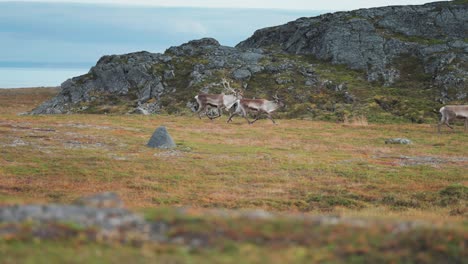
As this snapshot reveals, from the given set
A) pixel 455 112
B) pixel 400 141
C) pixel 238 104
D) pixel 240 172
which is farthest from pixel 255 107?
pixel 240 172

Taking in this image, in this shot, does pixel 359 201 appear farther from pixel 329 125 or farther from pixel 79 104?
pixel 79 104

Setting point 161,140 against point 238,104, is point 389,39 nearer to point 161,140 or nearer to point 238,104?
point 238,104

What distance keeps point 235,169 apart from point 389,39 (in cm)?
4761

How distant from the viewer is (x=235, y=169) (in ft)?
80.1

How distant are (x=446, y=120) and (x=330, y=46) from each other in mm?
28748

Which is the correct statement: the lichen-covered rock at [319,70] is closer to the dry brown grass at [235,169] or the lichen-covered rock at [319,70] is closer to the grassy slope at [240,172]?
the dry brown grass at [235,169]

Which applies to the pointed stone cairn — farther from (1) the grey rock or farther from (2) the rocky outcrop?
(2) the rocky outcrop

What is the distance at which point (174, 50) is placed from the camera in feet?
228

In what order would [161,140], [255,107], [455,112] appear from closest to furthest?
[161,140] → [455,112] → [255,107]

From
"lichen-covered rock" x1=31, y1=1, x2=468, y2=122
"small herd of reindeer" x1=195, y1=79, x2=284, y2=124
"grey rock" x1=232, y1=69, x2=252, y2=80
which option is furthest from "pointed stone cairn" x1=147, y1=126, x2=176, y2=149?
"grey rock" x1=232, y1=69, x2=252, y2=80

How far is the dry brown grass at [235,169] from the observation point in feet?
63.5

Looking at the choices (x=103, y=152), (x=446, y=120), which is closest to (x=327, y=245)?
(x=103, y=152)

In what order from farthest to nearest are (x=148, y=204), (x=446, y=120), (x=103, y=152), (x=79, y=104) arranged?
(x=79, y=104) → (x=446, y=120) → (x=103, y=152) → (x=148, y=204)

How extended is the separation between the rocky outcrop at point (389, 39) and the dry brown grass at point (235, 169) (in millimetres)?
23783
